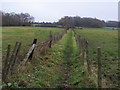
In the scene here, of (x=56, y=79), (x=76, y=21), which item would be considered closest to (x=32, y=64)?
(x=56, y=79)

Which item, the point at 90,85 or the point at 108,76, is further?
the point at 108,76

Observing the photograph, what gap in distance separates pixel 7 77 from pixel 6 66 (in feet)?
1.65

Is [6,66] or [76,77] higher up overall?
[6,66]

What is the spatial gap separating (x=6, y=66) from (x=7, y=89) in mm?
883

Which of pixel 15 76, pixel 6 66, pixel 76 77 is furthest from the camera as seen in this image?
pixel 76 77

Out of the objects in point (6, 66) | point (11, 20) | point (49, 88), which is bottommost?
point (49, 88)

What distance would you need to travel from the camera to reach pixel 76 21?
15825 cm

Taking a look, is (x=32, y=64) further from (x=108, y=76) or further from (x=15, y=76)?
(x=108, y=76)

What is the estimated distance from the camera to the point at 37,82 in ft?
24.5

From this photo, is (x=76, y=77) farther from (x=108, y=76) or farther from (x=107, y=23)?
(x=107, y=23)

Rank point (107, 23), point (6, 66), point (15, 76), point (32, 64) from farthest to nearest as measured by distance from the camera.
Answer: point (107, 23)
point (32, 64)
point (15, 76)
point (6, 66)

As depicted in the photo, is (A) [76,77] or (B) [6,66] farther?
(A) [76,77]

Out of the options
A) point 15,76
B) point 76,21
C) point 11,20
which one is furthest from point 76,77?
point 76,21

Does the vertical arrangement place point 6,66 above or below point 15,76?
above
